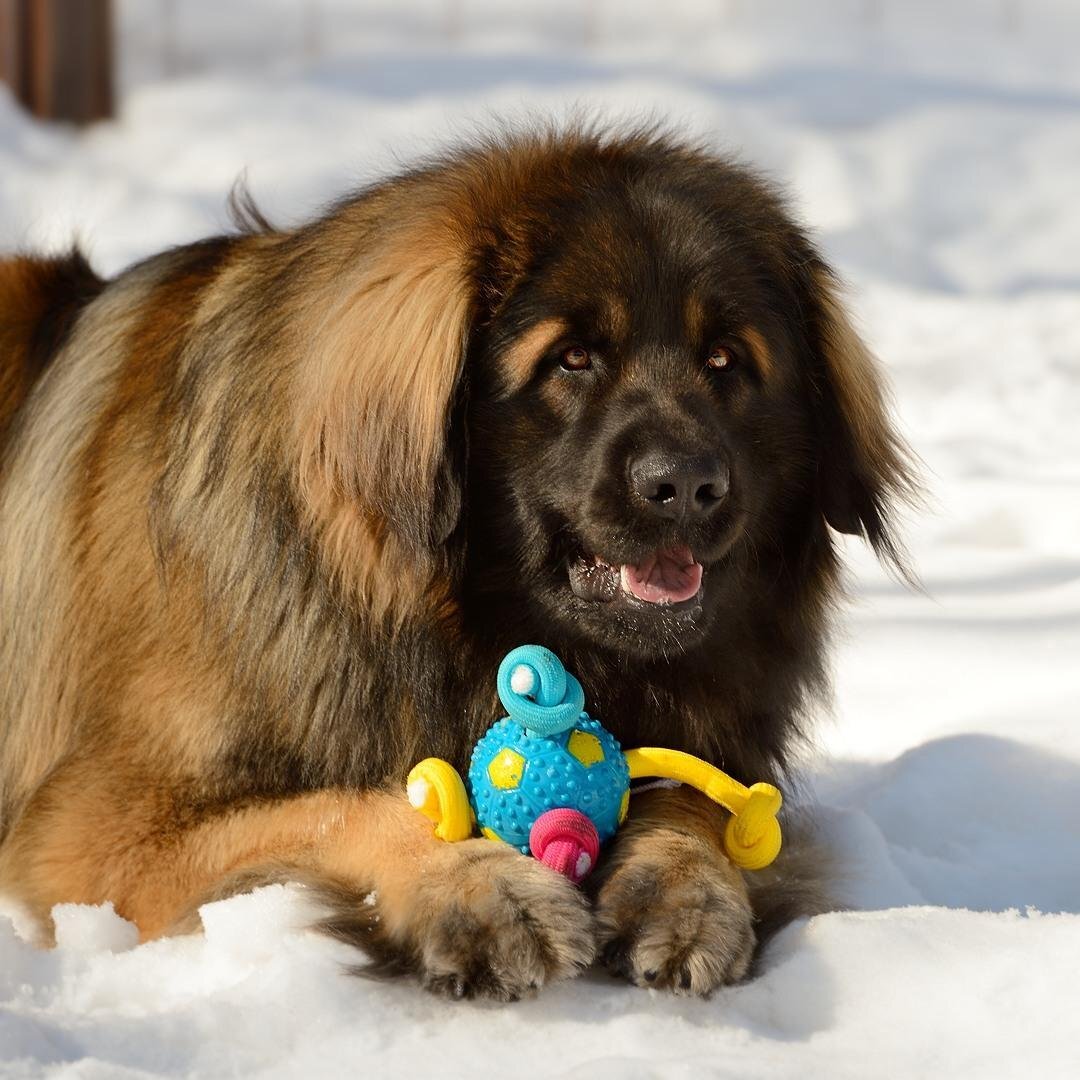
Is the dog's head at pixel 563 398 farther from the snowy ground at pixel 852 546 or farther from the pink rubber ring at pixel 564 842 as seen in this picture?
the snowy ground at pixel 852 546

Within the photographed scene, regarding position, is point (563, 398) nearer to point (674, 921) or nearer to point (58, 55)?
point (674, 921)

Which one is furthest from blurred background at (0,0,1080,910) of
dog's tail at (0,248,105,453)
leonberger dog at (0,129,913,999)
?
dog's tail at (0,248,105,453)

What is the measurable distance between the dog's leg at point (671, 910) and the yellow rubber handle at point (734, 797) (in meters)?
0.08

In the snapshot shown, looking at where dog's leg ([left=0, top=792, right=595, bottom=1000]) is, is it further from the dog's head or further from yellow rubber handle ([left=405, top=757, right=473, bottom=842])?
the dog's head

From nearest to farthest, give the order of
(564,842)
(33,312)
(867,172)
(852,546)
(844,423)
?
(564,842)
(844,423)
(33,312)
(852,546)
(867,172)

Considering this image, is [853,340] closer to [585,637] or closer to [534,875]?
[585,637]

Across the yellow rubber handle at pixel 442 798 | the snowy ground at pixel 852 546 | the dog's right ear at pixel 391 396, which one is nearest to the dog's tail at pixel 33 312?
the dog's right ear at pixel 391 396

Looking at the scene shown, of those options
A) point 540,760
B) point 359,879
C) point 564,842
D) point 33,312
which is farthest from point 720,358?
point 33,312

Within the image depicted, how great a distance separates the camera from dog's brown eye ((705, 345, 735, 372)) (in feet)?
9.05

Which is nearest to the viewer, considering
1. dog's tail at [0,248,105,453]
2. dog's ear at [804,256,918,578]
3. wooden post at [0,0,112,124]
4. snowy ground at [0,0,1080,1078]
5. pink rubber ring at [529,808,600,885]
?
snowy ground at [0,0,1080,1078]

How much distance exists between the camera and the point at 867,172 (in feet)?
27.0

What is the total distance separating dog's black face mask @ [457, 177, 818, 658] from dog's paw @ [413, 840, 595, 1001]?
51cm

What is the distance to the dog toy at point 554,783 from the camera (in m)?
2.54

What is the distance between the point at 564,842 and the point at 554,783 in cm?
11
